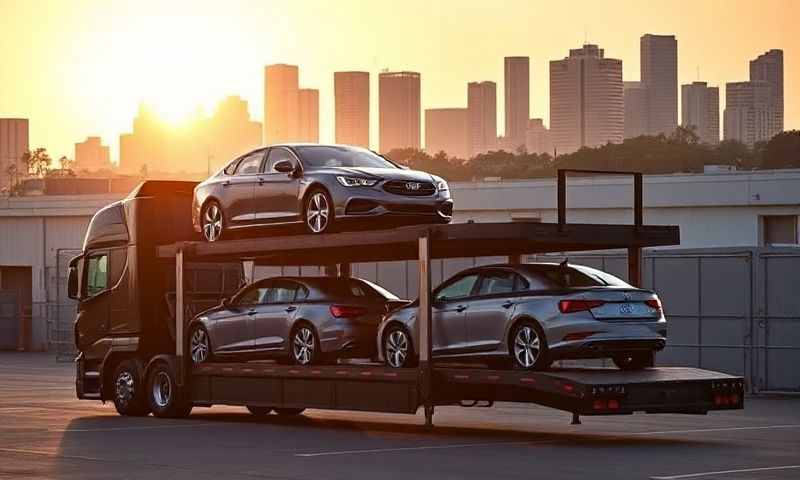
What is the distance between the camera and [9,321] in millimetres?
59281

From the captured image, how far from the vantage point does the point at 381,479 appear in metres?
16.5

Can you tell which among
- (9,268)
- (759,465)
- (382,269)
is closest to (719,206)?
(382,269)

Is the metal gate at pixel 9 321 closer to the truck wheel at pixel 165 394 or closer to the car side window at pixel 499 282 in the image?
the truck wheel at pixel 165 394

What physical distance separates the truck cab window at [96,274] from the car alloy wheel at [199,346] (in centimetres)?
251

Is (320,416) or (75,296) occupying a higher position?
(75,296)

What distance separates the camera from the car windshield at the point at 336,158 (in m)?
23.5

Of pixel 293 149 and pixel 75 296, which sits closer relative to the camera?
pixel 293 149

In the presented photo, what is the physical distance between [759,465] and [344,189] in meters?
7.17

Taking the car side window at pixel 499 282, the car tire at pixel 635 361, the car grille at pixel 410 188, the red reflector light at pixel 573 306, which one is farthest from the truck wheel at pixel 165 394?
the red reflector light at pixel 573 306

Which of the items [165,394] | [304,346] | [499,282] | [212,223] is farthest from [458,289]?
[165,394]

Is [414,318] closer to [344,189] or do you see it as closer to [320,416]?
[344,189]

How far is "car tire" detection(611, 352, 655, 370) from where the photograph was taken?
2128 centimetres

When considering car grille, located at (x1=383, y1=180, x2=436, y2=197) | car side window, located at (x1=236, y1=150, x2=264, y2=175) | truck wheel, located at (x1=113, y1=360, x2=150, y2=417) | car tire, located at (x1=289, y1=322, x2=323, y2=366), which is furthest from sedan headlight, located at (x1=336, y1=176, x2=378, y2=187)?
truck wheel, located at (x1=113, y1=360, x2=150, y2=417)

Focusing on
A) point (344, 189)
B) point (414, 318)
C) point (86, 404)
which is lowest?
point (86, 404)
